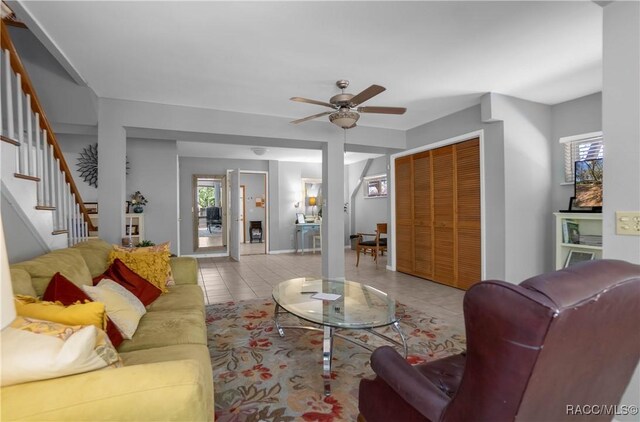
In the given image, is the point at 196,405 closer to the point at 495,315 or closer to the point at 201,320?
the point at 495,315

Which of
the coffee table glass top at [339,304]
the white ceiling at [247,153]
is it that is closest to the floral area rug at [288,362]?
the coffee table glass top at [339,304]

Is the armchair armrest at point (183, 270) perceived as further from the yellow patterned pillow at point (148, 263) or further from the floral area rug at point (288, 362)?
the floral area rug at point (288, 362)

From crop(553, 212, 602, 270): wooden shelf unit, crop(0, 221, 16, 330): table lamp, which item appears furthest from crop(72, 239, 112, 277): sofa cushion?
crop(553, 212, 602, 270): wooden shelf unit

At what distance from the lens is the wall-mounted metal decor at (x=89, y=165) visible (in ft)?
16.5

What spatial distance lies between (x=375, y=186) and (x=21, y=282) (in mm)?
7197

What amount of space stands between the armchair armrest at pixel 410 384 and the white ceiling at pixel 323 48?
2.15 metres

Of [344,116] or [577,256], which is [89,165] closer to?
[344,116]

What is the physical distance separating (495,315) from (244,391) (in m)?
1.75

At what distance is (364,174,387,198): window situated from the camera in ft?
25.4

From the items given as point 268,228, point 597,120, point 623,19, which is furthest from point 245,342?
Answer: point 268,228

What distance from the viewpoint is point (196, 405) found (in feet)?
3.17

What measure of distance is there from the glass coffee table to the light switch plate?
1.31 meters

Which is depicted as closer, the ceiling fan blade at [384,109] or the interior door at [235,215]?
the ceiling fan blade at [384,109]

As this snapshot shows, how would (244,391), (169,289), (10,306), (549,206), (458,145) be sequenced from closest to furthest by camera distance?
(10,306), (244,391), (169,289), (549,206), (458,145)
